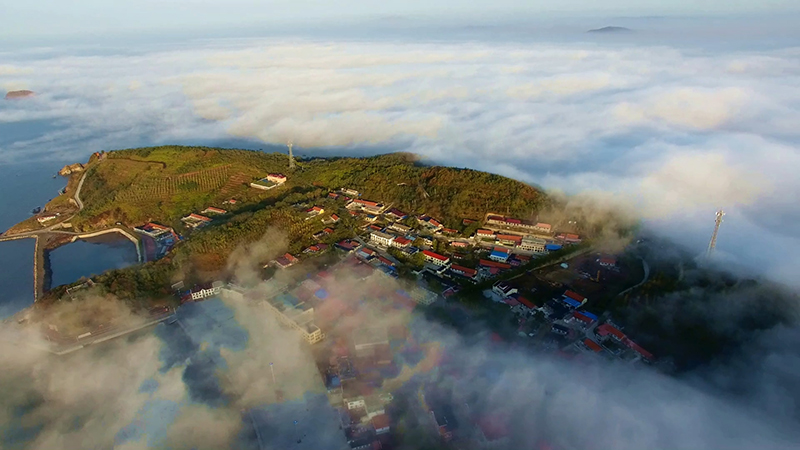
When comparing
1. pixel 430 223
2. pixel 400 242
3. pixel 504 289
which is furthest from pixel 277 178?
pixel 504 289

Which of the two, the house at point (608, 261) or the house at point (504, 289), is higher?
the house at point (608, 261)

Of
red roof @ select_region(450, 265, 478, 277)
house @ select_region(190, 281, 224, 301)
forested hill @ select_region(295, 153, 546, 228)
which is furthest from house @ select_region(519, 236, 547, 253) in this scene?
house @ select_region(190, 281, 224, 301)

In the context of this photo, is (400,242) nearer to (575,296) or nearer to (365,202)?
(365,202)

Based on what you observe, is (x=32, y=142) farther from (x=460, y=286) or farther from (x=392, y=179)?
(x=460, y=286)

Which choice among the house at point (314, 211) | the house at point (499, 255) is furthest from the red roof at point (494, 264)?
the house at point (314, 211)

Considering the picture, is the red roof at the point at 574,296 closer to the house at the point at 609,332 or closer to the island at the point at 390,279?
the island at the point at 390,279

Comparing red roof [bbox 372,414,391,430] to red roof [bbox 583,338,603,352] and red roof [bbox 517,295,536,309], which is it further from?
red roof [bbox 517,295,536,309]
